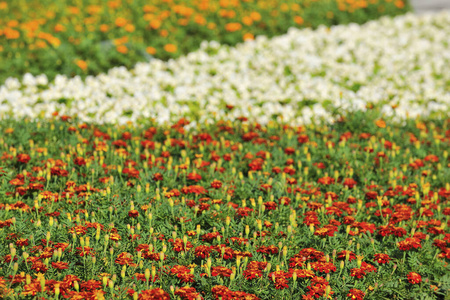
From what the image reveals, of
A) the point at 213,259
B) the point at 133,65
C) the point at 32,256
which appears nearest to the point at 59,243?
the point at 32,256

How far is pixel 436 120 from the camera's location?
673 cm

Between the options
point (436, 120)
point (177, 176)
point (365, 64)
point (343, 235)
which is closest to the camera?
point (343, 235)

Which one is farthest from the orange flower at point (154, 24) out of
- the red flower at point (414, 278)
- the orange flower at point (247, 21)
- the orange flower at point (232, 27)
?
the red flower at point (414, 278)

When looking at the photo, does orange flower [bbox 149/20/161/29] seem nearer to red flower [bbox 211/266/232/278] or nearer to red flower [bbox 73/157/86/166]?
red flower [bbox 73/157/86/166]

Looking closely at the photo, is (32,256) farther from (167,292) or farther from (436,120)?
(436,120)

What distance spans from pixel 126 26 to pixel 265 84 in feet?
10.6

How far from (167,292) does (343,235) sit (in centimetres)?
152

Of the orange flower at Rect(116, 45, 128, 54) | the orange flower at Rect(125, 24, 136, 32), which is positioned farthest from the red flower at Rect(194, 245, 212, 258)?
the orange flower at Rect(125, 24, 136, 32)

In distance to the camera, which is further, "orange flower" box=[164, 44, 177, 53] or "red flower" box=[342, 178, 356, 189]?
"orange flower" box=[164, 44, 177, 53]

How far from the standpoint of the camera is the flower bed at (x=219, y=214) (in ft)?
10.5

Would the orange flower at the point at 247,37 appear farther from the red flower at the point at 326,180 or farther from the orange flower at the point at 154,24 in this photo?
the red flower at the point at 326,180

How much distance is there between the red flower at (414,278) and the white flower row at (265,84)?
3.36m

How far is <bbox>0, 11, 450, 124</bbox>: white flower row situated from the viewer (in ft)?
22.5

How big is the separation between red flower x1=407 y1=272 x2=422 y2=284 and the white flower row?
Result: 3.36m
